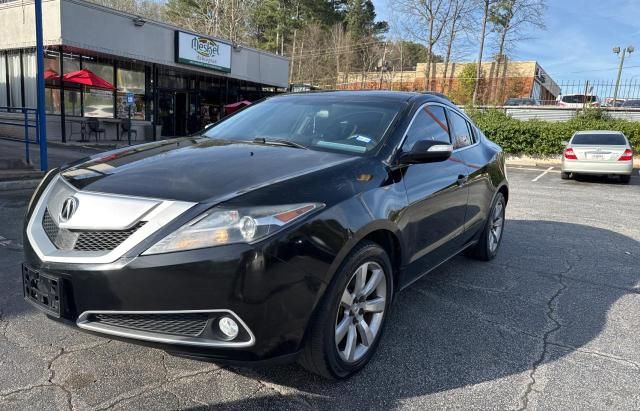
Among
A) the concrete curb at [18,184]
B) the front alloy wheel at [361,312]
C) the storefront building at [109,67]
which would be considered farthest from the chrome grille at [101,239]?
the storefront building at [109,67]

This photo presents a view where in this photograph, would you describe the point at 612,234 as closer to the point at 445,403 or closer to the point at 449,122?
the point at 449,122

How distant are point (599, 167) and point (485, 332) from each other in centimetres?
1231

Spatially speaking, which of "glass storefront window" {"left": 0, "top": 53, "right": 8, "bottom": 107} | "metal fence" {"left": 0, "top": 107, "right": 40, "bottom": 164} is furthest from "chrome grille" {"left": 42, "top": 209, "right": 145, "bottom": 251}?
"glass storefront window" {"left": 0, "top": 53, "right": 8, "bottom": 107}

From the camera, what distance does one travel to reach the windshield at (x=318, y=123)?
3.38 m

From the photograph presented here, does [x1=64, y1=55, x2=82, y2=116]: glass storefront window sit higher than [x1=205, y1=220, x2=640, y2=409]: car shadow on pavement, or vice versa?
[x1=64, y1=55, x2=82, y2=116]: glass storefront window

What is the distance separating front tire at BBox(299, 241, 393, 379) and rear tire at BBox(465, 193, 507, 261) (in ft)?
7.85

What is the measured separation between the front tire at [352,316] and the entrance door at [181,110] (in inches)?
881

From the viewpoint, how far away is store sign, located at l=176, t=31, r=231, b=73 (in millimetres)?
20078

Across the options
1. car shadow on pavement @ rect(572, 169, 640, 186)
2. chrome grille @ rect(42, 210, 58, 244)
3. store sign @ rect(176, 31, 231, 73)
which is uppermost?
store sign @ rect(176, 31, 231, 73)

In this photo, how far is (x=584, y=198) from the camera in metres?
10.9

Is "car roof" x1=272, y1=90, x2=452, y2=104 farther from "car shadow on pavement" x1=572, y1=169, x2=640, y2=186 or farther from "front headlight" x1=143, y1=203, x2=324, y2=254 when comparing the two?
"car shadow on pavement" x1=572, y1=169, x2=640, y2=186

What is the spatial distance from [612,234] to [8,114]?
63.2ft

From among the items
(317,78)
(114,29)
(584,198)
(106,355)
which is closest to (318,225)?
(106,355)

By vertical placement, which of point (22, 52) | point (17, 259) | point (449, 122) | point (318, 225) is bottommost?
point (17, 259)
